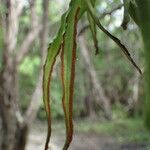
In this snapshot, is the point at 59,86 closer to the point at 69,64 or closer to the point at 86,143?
the point at 86,143

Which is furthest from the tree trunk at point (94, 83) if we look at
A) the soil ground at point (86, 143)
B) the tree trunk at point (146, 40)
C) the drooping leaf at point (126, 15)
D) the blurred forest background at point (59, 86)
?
the tree trunk at point (146, 40)

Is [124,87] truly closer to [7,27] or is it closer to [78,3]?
[7,27]

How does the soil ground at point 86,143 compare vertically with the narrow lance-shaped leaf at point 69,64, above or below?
below

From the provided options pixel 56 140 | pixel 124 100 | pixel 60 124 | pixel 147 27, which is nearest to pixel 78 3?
pixel 147 27

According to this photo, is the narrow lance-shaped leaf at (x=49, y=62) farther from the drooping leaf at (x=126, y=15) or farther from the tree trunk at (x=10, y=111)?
the tree trunk at (x=10, y=111)

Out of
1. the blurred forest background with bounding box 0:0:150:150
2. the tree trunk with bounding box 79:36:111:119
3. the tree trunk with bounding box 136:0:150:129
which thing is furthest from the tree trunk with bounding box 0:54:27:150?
the tree trunk with bounding box 79:36:111:119

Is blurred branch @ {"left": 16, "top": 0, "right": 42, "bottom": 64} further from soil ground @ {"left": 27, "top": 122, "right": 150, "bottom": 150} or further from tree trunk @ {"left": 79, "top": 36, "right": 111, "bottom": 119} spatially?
tree trunk @ {"left": 79, "top": 36, "right": 111, "bottom": 119}

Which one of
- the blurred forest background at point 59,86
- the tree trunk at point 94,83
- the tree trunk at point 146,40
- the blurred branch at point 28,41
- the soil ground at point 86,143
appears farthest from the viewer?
the tree trunk at point 94,83
